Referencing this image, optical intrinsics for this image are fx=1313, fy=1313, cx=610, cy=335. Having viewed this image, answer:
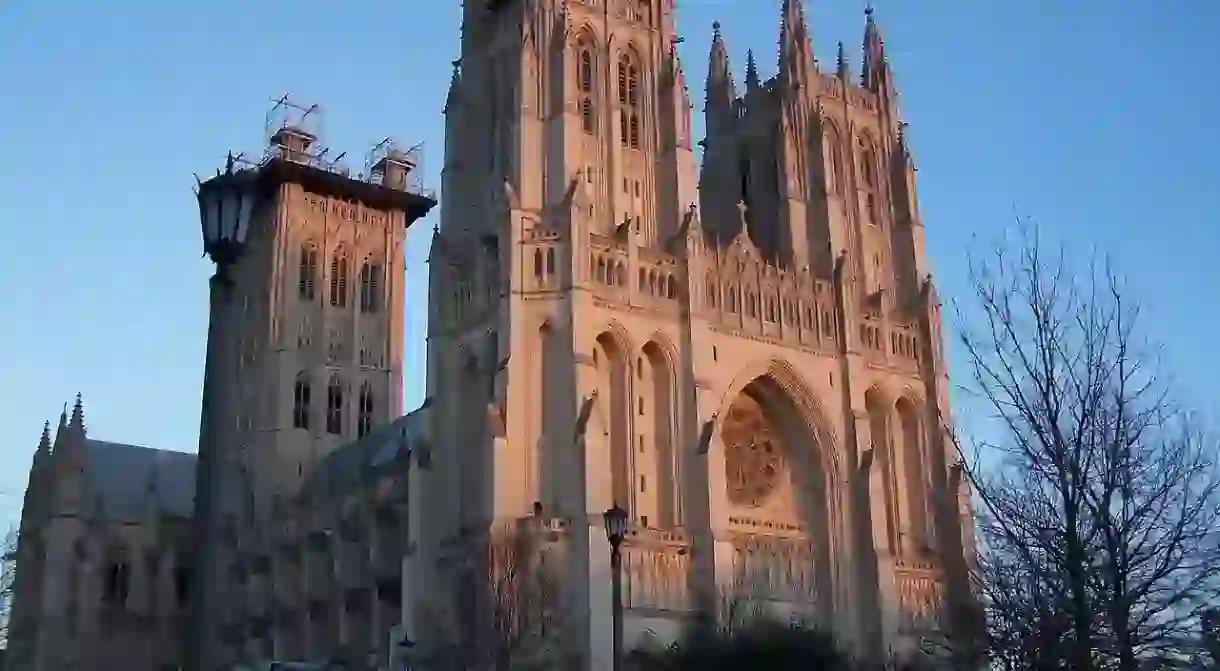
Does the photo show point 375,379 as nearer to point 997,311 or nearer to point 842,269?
point 842,269

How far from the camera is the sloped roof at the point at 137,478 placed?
2980 inches

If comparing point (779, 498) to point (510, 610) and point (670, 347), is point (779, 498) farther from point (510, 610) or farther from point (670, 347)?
point (510, 610)

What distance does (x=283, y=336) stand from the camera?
71.6 meters

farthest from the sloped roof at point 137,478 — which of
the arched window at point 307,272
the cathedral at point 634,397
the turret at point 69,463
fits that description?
the arched window at point 307,272

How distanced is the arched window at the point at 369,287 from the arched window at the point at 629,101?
99.5 feet

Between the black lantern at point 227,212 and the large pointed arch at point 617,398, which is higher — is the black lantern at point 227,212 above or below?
above

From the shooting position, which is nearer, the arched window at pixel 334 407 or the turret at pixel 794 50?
the turret at pixel 794 50

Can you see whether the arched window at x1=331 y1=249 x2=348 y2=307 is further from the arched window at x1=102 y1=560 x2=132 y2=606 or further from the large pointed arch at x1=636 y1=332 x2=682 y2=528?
the large pointed arch at x1=636 y1=332 x2=682 y2=528

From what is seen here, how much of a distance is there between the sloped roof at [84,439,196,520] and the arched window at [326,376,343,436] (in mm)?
11427

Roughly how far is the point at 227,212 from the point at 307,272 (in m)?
7.64

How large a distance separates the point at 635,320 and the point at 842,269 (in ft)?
35.6

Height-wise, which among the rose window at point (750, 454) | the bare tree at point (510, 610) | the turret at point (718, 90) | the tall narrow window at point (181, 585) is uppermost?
the turret at point (718, 90)

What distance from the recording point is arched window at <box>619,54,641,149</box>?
49719 mm

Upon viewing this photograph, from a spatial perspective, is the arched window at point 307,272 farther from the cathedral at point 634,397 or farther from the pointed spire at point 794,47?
the pointed spire at point 794,47
